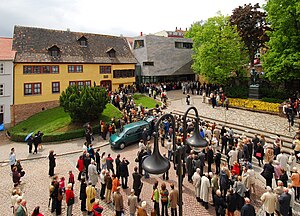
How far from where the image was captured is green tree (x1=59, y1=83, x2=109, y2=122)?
74.1 ft

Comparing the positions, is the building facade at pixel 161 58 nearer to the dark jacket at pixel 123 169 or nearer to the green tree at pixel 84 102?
the green tree at pixel 84 102

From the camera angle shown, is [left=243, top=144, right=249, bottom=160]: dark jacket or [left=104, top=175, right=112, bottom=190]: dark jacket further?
[left=243, top=144, right=249, bottom=160]: dark jacket

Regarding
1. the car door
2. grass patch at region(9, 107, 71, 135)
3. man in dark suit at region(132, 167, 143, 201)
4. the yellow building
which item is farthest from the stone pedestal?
man in dark suit at region(132, 167, 143, 201)

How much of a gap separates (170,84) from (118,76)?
9.14 meters

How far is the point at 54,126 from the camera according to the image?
2438cm

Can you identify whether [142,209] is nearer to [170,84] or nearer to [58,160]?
[58,160]

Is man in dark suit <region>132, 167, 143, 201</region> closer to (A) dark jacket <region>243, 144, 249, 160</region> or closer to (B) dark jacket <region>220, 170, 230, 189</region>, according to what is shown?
(B) dark jacket <region>220, 170, 230, 189</region>

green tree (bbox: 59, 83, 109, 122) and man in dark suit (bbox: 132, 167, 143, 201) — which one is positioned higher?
green tree (bbox: 59, 83, 109, 122)

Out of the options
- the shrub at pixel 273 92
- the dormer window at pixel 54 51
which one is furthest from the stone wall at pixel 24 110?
the shrub at pixel 273 92

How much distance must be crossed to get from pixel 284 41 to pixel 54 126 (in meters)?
25.2

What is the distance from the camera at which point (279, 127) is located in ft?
63.1

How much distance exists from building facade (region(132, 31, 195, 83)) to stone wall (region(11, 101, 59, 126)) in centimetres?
1692

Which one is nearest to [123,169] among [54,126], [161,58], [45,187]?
[45,187]

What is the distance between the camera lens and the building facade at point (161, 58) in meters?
39.8
